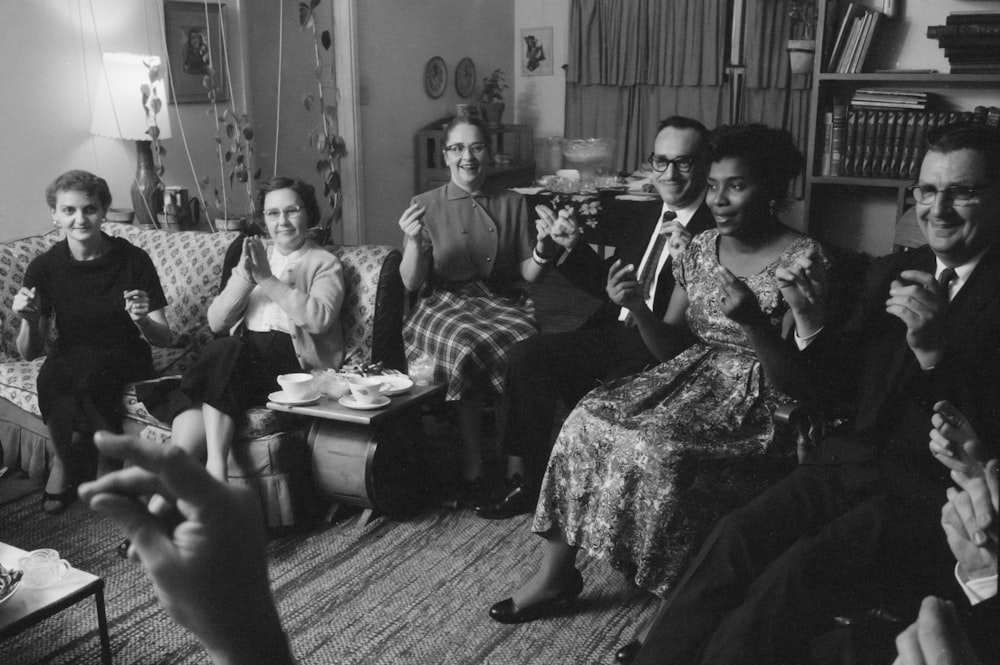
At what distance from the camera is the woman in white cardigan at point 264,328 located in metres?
2.82

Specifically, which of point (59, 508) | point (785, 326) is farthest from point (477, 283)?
point (59, 508)

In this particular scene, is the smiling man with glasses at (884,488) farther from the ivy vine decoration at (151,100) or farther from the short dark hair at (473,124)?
the ivy vine decoration at (151,100)

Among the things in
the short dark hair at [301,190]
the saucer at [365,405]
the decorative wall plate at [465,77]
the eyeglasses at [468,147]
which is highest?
the decorative wall plate at [465,77]

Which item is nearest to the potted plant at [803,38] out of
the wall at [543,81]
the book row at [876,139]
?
the book row at [876,139]

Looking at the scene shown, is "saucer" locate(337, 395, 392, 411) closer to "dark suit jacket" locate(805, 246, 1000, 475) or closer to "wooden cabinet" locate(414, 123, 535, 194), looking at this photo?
"dark suit jacket" locate(805, 246, 1000, 475)

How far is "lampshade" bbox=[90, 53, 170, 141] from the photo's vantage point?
3.73m

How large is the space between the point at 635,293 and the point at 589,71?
173 inches

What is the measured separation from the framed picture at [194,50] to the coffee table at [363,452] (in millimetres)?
2102

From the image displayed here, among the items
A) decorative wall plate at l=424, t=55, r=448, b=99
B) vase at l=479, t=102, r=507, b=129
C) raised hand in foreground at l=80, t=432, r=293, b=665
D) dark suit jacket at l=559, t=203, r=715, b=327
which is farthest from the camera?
vase at l=479, t=102, r=507, b=129

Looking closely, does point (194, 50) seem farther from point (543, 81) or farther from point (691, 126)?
point (543, 81)

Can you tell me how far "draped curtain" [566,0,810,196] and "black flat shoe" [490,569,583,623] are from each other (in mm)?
3878

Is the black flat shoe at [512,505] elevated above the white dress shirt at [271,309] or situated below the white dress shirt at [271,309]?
below

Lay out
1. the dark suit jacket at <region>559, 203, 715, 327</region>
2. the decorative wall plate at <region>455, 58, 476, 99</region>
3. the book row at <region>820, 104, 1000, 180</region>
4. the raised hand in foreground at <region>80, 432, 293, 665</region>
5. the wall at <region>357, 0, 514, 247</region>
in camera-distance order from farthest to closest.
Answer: the decorative wall plate at <region>455, 58, 476, 99</region>
the wall at <region>357, 0, 514, 247</region>
the book row at <region>820, 104, 1000, 180</region>
the dark suit jacket at <region>559, 203, 715, 327</region>
the raised hand in foreground at <region>80, 432, 293, 665</region>

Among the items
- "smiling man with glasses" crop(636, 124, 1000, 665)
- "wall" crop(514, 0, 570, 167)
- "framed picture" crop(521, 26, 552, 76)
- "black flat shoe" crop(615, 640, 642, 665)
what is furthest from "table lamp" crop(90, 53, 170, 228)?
"framed picture" crop(521, 26, 552, 76)
